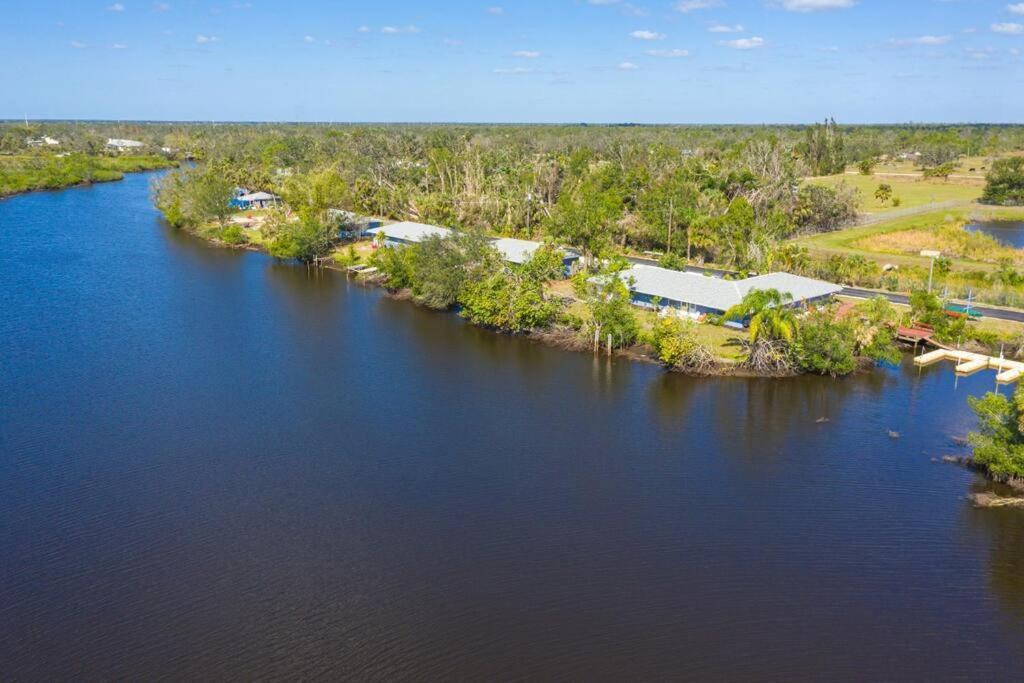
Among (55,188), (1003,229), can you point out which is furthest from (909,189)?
(55,188)

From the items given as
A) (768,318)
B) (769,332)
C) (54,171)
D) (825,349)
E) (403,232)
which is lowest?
(825,349)

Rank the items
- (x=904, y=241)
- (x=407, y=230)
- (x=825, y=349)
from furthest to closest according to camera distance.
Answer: (x=407, y=230) < (x=904, y=241) < (x=825, y=349)

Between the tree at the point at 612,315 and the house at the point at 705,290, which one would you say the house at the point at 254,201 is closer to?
the house at the point at 705,290

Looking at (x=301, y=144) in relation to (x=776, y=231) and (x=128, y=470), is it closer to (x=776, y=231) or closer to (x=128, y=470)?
(x=776, y=231)

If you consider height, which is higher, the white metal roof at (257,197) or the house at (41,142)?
the house at (41,142)

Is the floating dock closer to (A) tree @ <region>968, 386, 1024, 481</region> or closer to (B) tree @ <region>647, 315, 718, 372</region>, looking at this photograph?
(A) tree @ <region>968, 386, 1024, 481</region>

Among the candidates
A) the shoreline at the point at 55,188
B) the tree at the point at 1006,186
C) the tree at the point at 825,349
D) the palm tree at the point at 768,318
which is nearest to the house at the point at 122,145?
the shoreline at the point at 55,188

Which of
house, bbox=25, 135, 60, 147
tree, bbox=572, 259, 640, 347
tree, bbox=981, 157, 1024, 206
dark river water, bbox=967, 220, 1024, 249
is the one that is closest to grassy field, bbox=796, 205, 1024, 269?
dark river water, bbox=967, 220, 1024, 249

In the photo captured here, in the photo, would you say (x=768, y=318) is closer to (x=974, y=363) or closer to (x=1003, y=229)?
(x=974, y=363)
